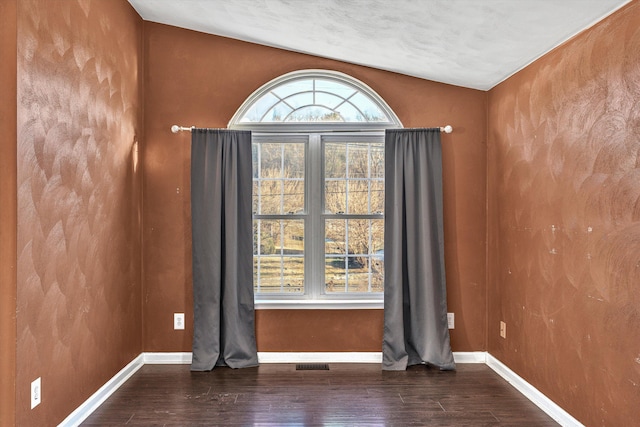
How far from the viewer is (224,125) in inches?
152

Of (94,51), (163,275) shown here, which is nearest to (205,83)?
(94,51)

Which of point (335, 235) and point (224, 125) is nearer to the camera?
point (224, 125)

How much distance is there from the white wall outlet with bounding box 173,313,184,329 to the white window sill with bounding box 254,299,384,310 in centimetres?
64

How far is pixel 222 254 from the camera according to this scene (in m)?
3.75

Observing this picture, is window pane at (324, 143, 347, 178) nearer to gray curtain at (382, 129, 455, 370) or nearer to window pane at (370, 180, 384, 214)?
window pane at (370, 180, 384, 214)

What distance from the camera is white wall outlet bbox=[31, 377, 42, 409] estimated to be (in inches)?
89.9

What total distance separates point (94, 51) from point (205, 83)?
40.6 inches

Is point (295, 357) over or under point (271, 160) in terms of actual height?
under

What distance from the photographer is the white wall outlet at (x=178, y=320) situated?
384cm

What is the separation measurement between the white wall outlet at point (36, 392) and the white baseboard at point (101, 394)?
0.31 meters

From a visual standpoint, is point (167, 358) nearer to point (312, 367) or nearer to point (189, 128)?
point (312, 367)

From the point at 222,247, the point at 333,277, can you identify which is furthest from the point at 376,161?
the point at 222,247

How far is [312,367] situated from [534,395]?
165 cm

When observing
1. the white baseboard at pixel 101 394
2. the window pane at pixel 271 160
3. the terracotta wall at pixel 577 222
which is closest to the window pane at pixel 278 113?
the window pane at pixel 271 160
